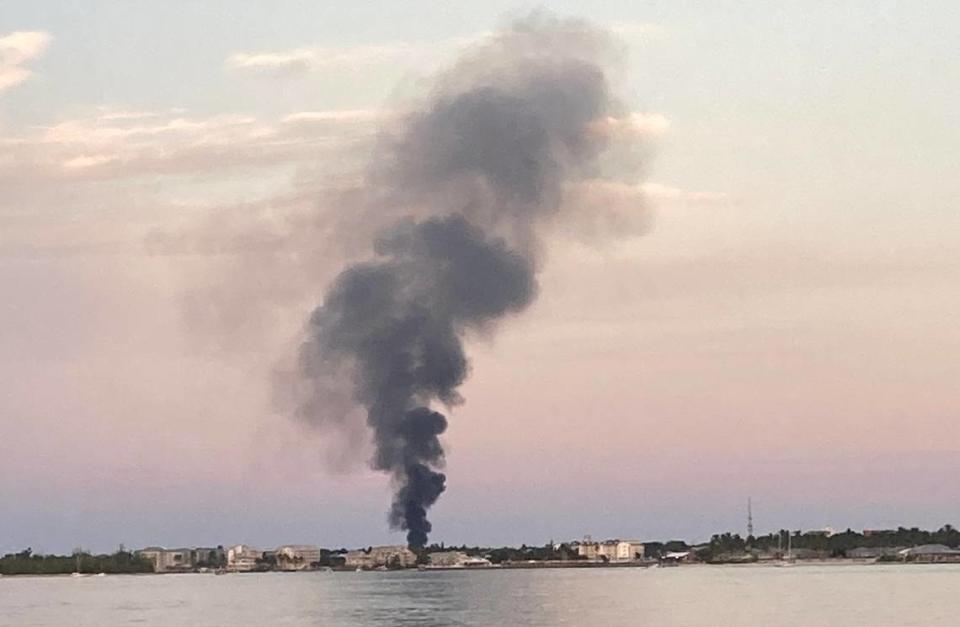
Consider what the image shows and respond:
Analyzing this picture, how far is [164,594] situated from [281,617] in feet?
181

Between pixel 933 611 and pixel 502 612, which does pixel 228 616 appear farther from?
pixel 933 611

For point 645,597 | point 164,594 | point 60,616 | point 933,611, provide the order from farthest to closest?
point 164,594
point 645,597
point 60,616
point 933,611

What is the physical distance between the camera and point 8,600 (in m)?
134

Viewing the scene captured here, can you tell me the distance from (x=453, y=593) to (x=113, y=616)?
30881 millimetres

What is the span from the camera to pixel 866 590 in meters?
119

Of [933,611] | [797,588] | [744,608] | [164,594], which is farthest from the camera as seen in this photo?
[164,594]

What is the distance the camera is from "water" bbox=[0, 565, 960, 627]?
80.7m

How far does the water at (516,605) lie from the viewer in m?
80.7

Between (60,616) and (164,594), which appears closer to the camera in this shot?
(60,616)

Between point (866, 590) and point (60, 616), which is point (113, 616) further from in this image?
point (866, 590)

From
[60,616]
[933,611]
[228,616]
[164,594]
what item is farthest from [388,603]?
[164,594]

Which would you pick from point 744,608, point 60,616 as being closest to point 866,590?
point 744,608

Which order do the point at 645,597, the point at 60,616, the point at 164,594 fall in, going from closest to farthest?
the point at 60,616 < the point at 645,597 < the point at 164,594

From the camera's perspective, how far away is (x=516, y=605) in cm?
9719
